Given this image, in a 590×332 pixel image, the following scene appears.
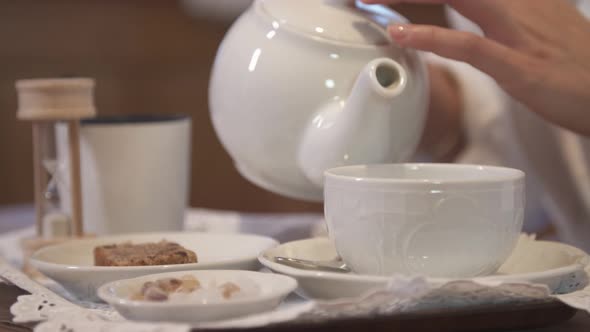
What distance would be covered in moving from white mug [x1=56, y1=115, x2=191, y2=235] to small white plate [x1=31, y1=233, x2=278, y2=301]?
13 cm

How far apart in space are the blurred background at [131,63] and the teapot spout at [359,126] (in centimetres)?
130

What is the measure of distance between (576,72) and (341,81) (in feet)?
0.73

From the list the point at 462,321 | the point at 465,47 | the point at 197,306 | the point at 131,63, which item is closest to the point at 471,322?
the point at 462,321

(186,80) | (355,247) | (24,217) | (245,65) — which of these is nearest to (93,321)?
(355,247)

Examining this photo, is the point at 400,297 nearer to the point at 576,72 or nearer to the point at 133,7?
the point at 576,72

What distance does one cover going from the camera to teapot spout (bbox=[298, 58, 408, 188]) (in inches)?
20.5

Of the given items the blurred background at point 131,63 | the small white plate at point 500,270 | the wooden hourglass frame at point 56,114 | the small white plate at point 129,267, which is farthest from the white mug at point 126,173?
the blurred background at point 131,63

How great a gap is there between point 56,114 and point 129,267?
0.22 metres

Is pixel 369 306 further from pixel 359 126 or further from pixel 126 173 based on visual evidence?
pixel 126 173

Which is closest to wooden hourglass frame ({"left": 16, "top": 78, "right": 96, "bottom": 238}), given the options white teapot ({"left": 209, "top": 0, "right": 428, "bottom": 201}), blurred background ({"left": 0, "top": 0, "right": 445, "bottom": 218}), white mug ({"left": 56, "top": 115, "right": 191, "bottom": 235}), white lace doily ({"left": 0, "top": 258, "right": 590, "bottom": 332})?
white mug ({"left": 56, "top": 115, "right": 191, "bottom": 235})

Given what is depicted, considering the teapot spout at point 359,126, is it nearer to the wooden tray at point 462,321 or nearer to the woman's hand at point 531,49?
the woman's hand at point 531,49

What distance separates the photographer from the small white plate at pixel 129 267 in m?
0.47

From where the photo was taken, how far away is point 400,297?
0.38m

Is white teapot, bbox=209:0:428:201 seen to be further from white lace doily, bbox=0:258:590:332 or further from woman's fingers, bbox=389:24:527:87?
white lace doily, bbox=0:258:590:332
